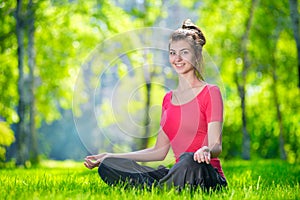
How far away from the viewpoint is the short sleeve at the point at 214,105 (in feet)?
11.7

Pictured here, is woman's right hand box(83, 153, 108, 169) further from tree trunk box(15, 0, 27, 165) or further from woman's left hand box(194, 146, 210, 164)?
tree trunk box(15, 0, 27, 165)

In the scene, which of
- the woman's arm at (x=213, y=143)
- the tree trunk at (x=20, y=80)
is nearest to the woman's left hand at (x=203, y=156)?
the woman's arm at (x=213, y=143)

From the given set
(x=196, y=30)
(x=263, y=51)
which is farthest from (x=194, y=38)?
(x=263, y=51)

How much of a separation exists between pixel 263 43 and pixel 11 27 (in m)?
7.30

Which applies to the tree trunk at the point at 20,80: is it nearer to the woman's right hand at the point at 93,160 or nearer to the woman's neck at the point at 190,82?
the woman's right hand at the point at 93,160

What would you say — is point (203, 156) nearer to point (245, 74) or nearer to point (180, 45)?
point (180, 45)

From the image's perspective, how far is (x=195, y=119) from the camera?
368cm

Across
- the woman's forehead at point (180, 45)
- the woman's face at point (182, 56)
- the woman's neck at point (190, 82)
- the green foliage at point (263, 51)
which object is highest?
the green foliage at point (263, 51)

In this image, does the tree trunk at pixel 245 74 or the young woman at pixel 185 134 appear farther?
the tree trunk at pixel 245 74

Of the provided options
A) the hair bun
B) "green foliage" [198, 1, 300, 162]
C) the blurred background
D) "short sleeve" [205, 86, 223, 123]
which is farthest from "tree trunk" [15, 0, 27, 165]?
"short sleeve" [205, 86, 223, 123]

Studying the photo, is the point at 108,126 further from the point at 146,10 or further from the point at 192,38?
the point at 146,10

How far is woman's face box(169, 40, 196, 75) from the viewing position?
3693 millimetres

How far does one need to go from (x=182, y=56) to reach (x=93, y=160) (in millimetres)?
1085

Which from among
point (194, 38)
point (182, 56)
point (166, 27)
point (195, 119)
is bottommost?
point (195, 119)
